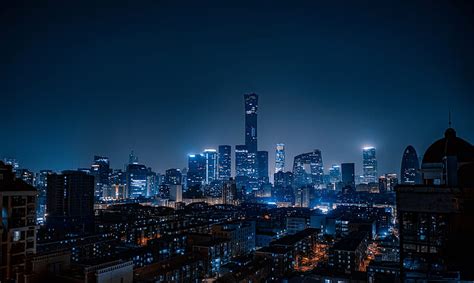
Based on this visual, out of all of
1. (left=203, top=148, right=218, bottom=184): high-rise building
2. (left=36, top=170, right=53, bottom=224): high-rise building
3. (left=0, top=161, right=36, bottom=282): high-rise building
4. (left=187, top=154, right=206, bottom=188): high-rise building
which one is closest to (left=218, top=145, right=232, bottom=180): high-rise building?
(left=203, top=148, right=218, bottom=184): high-rise building

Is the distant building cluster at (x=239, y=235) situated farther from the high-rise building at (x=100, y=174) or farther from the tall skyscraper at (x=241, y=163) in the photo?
the tall skyscraper at (x=241, y=163)

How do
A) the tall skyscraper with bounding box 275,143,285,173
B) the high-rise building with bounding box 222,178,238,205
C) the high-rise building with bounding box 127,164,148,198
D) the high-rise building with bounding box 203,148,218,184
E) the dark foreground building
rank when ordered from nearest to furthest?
the dark foreground building
the high-rise building with bounding box 222,178,238,205
the high-rise building with bounding box 127,164,148,198
the high-rise building with bounding box 203,148,218,184
the tall skyscraper with bounding box 275,143,285,173

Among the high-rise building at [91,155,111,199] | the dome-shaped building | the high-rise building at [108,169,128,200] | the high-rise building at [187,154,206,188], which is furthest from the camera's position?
the high-rise building at [187,154,206,188]

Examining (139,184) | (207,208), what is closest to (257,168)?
(139,184)

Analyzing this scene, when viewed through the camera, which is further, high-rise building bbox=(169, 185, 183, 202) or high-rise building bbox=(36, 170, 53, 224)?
high-rise building bbox=(169, 185, 183, 202)

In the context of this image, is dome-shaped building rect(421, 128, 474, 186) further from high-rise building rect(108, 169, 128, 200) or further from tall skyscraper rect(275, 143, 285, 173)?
tall skyscraper rect(275, 143, 285, 173)

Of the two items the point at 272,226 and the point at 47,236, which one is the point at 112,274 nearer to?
the point at 47,236

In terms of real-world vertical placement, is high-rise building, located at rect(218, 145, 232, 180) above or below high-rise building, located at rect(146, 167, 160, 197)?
above

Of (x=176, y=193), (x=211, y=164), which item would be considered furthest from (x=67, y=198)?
(x=211, y=164)
